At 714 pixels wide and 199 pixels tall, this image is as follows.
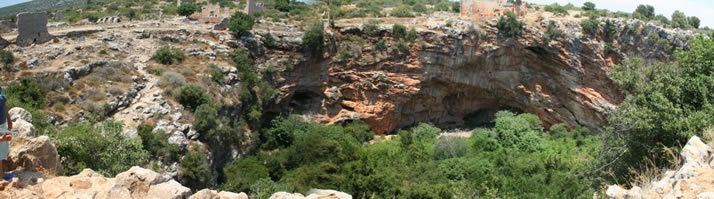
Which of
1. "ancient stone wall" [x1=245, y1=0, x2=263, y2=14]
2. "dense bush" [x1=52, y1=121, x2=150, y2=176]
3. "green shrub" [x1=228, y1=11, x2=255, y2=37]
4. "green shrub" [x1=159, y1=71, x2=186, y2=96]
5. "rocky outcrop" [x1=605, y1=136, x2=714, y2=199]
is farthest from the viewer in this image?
"ancient stone wall" [x1=245, y1=0, x2=263, y2=14]

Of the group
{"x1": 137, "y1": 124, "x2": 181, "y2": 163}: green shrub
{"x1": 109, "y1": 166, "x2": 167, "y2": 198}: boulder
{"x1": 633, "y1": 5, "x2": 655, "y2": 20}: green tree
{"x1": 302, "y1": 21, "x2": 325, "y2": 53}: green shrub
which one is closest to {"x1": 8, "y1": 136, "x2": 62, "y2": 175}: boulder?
{"x1": 109, "y1": 166, "x2": 167, "y2": 198}: boulder

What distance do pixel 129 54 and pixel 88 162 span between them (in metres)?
10.4

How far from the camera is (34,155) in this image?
24.0 feet

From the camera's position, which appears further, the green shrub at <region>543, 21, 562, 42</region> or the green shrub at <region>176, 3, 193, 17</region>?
the green shrub at <region>176, 3, 193, 17</region>

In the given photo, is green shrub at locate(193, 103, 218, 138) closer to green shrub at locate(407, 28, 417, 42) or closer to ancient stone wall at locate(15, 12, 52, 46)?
ancient stone wall at locate(15, 12, 52, 46)

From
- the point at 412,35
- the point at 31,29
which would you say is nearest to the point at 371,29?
the point at 412,35

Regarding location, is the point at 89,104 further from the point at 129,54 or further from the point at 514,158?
the point at 514,158

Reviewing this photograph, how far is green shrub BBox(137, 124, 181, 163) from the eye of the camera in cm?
1520

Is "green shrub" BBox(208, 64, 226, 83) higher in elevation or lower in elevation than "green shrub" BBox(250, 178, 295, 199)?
higher

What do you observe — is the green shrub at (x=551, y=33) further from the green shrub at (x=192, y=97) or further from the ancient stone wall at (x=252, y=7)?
the green shrub at (x=192, y=97)

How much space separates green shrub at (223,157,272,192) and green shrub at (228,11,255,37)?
24.4ft

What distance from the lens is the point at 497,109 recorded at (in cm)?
3269

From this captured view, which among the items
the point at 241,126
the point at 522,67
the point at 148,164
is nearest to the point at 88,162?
the point at 148,164

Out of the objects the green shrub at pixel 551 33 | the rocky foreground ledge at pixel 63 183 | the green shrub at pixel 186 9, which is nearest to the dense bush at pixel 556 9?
the green shrub at pixel 551 33
